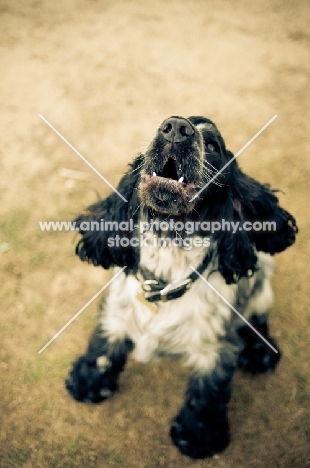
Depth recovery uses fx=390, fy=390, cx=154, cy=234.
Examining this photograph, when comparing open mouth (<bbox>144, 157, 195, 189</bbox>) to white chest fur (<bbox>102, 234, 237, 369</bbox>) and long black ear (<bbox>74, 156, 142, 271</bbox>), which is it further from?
white chest fur (<bbox>102, 234, 237, 369</bbox>)

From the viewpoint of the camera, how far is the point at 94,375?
2.36 m

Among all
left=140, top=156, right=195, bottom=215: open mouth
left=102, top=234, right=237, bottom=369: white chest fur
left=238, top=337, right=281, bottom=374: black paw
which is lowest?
left=238, top=337, right=281, bottom=374: black paw

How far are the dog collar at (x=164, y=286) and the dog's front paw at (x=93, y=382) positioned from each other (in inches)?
→ 29.4

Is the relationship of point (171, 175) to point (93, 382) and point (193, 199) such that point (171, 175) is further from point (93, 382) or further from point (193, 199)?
point (93, 382)

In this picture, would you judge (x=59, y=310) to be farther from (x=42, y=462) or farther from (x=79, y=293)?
(x=42, y=462)

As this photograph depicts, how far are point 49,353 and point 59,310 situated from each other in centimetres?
30

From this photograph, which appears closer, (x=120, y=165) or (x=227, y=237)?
(x=227, y=237)

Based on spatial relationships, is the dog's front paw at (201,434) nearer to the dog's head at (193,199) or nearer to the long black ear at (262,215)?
the dog's head at (193,199)

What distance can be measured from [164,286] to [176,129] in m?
0.76

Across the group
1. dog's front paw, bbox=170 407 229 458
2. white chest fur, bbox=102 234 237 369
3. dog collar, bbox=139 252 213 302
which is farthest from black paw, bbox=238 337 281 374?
dog collar, bbox=139 252 213 302

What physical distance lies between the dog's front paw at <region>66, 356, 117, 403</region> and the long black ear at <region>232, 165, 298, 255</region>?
3.87 feet

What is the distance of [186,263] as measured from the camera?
1801 millimetres

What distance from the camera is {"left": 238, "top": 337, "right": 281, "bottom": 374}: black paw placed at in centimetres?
249

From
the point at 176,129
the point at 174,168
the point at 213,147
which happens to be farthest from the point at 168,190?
the point at 213,147
